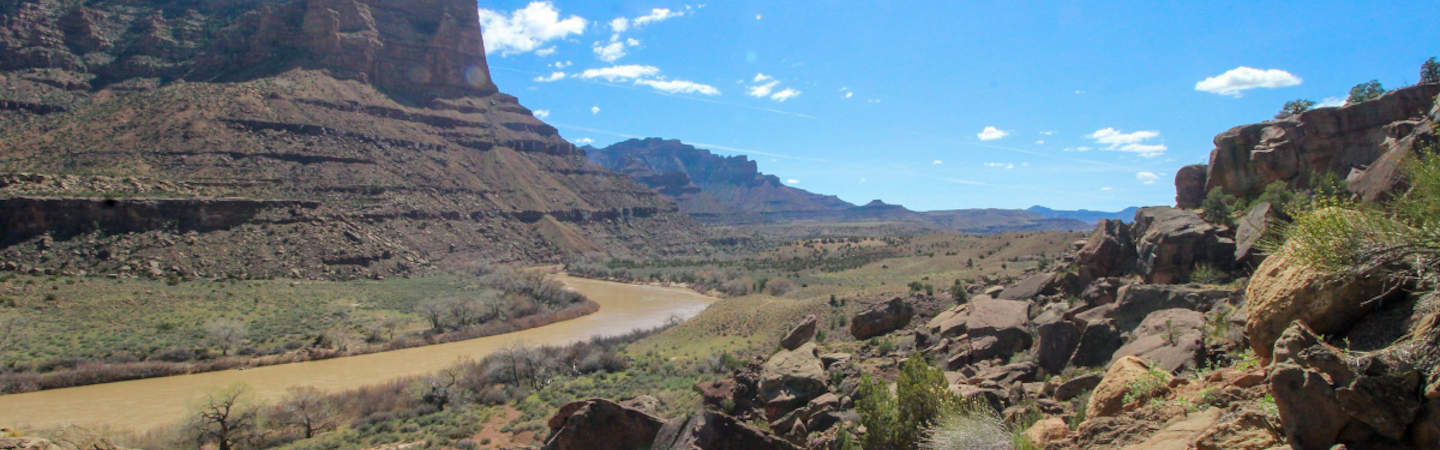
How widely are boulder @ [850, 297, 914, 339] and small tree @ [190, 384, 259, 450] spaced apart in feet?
63.7

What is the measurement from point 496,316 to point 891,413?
133 feet

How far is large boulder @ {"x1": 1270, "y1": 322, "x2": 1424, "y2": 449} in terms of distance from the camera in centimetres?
446

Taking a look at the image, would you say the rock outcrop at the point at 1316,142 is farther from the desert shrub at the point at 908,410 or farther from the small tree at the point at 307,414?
the small tree at the point at 307,414

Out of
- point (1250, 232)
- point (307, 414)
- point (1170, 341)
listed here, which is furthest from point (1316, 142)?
point (307, 414)

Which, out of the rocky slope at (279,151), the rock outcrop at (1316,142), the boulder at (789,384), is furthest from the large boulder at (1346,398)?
the rocky slope at (279,151)

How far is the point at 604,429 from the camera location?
476 inches

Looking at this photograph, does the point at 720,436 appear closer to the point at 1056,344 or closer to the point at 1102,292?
the point at 1056,344

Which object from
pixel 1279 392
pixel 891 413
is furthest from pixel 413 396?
pixel 1279 392

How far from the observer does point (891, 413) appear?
1032 cm

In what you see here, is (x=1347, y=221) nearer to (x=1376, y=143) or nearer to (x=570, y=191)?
(x=1376, y=143)

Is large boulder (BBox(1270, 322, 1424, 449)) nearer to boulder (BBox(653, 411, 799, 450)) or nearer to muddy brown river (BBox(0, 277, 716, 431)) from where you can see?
boulder (BBox(653, 411, 799, 450))

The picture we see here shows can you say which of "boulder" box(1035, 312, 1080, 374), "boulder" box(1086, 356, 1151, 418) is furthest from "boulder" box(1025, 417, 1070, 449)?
"boulder" box(1035, 312, 1080, 374)

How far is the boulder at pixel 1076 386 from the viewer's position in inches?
416

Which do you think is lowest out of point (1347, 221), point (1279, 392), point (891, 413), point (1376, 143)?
point (891, 413)
